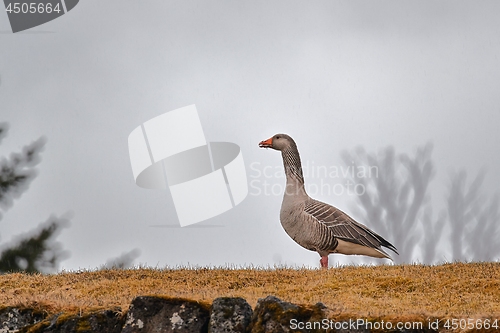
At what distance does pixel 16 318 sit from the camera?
10.6 m

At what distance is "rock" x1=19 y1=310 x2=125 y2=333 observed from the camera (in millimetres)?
9789

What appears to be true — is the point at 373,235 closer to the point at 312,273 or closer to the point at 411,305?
the point at 312,273

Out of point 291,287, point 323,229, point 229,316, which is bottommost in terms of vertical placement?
point 323,229

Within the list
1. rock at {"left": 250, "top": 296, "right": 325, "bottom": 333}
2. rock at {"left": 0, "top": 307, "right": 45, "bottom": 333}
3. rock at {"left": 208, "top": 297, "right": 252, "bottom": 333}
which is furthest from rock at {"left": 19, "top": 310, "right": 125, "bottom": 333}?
rock at {"left": 250, "top": 296, "right": 325, "bottom": 333}

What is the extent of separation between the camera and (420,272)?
14.7 meters

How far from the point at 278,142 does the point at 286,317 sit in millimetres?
9534

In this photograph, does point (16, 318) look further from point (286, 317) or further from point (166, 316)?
point (286, 317)

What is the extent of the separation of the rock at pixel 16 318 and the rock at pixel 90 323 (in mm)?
761

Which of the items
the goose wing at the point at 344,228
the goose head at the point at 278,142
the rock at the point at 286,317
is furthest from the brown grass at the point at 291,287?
the goose head at the point at 278,142

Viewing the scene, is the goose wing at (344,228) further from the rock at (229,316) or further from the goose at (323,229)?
the rock at (229,316)

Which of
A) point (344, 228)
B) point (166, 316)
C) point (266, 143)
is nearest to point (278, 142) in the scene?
point (266, 143)

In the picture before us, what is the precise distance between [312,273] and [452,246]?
2345 centimetres

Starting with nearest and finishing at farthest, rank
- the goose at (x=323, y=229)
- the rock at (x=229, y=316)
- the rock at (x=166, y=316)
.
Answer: the rock at (x=229, y=316), the rock at (x=166, y=316), the goose at (x=323, y=229)

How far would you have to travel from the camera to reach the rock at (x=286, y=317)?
8.80 metres
